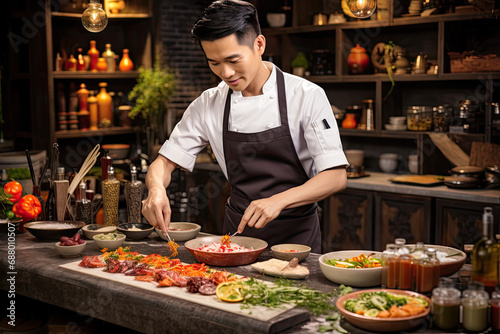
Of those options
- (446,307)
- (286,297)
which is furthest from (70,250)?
(446,307)

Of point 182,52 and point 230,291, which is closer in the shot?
point 230,291

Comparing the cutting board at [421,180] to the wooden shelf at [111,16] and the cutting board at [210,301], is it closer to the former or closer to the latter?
the cutting board at [210,301]

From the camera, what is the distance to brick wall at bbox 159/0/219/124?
6680mm

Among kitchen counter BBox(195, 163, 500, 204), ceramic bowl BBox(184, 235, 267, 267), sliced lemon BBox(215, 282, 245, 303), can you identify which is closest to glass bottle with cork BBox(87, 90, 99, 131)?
kitchen counter BBox(195, 163, 500, 204)

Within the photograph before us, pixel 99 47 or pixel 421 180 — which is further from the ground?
pixel 99 47

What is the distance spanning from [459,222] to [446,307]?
2946 mm

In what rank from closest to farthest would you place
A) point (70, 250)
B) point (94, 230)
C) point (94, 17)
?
point (70, 250) < point (94, 230) < point (94, 17)

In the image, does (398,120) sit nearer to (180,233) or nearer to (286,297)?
(180,233)

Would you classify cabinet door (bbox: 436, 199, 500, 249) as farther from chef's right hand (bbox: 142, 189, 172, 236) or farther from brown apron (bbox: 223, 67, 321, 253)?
chef's right hand (bbox: 142, 189, 172, 236)

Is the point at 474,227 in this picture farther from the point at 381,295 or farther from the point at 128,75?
the point at 128,75

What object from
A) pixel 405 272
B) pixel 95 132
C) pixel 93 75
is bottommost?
pixel 405 272

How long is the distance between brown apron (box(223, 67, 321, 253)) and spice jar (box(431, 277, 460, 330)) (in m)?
1.22

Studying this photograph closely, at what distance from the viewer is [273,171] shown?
2961mm

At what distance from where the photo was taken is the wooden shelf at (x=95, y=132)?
6.31m
